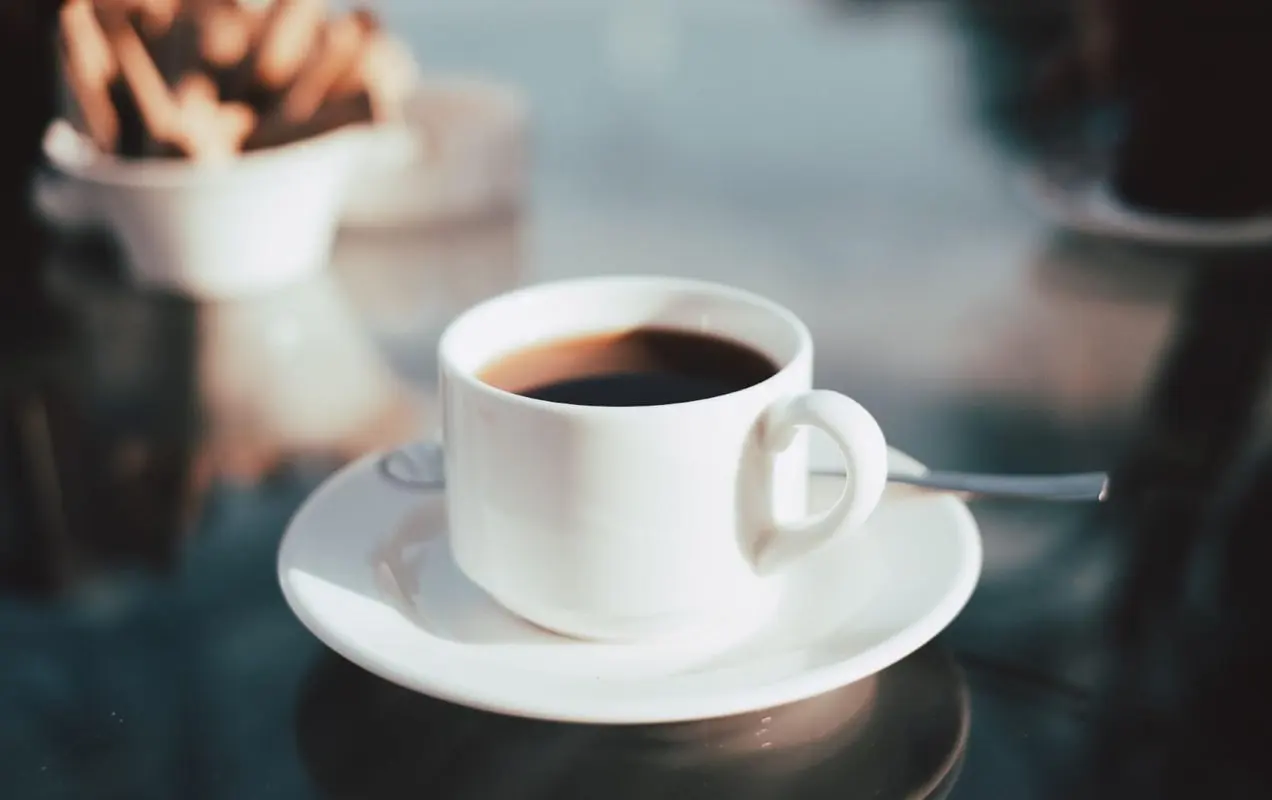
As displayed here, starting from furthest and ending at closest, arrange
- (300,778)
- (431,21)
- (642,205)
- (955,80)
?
(431,21) < (955,80) < (642,205) < (300,778)

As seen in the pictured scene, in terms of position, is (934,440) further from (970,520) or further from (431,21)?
(431,21)

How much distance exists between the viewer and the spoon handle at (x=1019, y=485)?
47 centimetres

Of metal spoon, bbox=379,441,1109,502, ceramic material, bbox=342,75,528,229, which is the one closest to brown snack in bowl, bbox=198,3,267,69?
ceramic material, bbox=342,75,528,229

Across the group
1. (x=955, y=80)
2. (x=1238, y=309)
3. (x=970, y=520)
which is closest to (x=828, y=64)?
(x=955, y=80)

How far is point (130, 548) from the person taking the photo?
53cm

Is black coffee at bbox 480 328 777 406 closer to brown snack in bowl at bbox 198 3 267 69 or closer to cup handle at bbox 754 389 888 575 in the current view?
cup handle at bbox 754 389 888 575

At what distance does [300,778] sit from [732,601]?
5.9 inches

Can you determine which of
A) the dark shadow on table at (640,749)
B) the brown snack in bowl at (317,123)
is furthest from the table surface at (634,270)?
the brown snack in bowl at (317,123)

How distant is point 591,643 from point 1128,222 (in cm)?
59

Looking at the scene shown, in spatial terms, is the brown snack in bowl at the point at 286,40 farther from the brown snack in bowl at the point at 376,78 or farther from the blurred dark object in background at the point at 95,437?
the blurred dark object in background at the point at 95,437

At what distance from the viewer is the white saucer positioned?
38 centimetres

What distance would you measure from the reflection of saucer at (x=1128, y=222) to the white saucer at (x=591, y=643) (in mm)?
424

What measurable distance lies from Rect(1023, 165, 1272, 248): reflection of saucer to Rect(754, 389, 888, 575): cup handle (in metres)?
0.52

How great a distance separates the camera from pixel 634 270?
2.72 ft
